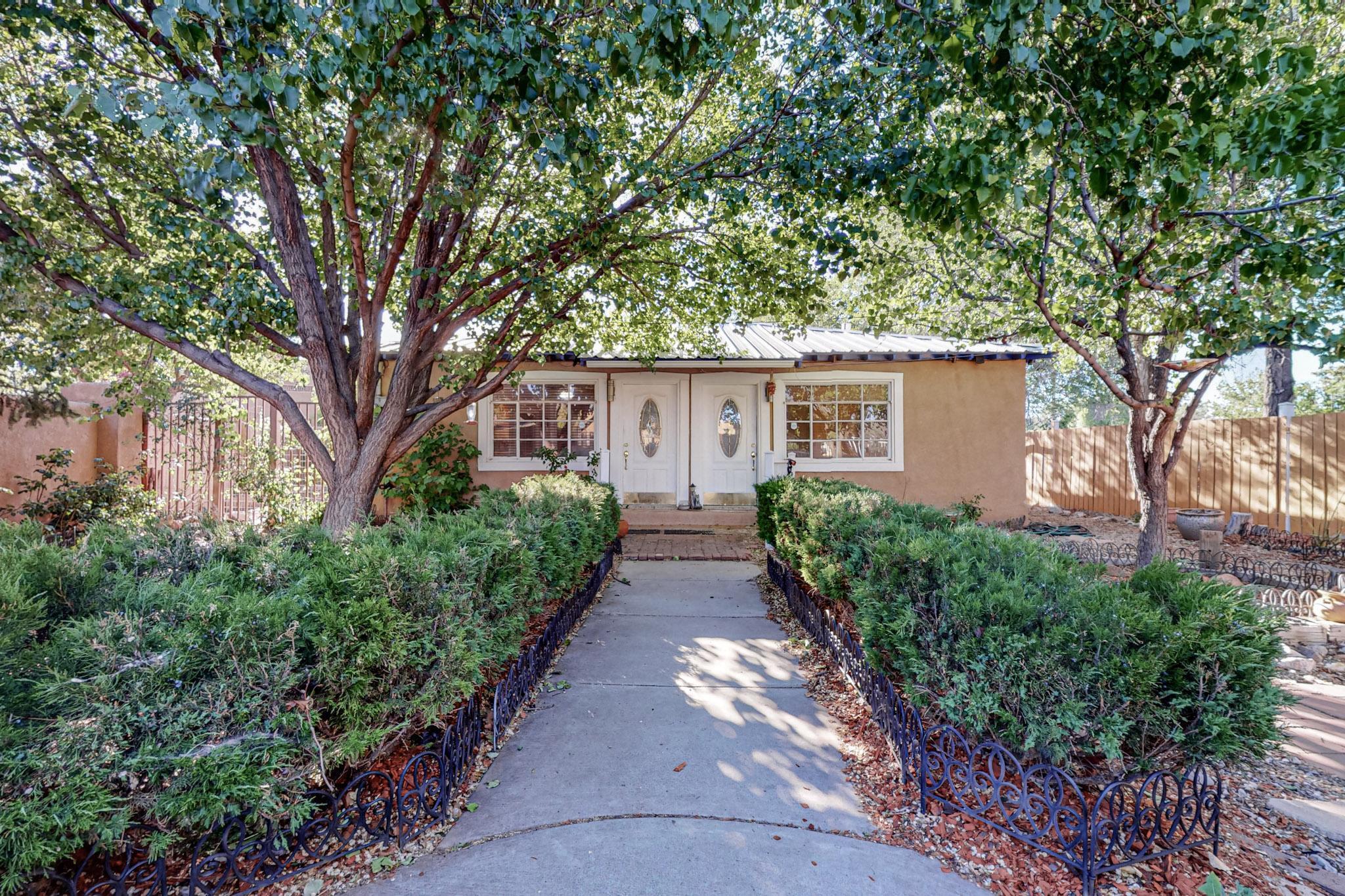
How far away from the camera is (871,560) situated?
3.25m

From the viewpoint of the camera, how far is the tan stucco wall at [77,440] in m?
6.77

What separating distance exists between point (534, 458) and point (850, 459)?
5728 millimetres

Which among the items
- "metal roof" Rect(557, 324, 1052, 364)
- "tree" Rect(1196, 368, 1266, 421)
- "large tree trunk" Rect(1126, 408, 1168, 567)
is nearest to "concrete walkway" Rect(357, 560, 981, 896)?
"large tree trunk" Rect(1126, 408, 1168, 567)

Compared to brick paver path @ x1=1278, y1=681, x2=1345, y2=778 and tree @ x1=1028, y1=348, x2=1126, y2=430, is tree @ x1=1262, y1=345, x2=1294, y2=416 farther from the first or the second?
tree @ x1=1028, y1=348, x2=1126, y2=430

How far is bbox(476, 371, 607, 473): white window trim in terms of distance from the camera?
10.3 meters

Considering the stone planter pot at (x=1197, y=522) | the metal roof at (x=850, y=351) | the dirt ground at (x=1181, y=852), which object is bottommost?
the dirt ground at (x=1181, y=852)

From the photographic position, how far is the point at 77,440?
7.59 metres

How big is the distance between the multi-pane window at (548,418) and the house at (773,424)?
0.9 inches

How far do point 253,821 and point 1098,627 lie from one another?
316 centimetres

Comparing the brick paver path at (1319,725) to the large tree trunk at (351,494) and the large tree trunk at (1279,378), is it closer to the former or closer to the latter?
the large tree trunk at (351,494)

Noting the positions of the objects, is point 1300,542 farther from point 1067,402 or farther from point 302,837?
point 1067,402

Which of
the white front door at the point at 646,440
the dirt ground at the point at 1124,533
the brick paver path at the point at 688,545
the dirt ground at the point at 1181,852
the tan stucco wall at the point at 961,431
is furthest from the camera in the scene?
the white front door at the point at 646,440

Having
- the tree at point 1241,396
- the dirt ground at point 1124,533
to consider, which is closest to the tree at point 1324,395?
the tree at point 1241,396

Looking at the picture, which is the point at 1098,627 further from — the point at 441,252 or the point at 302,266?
the point at 302,266
